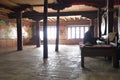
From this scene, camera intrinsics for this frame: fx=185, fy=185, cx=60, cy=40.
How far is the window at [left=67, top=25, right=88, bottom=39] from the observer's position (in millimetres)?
21578

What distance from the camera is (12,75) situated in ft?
17.4

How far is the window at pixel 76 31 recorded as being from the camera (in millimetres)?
21578

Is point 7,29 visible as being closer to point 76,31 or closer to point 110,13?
point 76,31

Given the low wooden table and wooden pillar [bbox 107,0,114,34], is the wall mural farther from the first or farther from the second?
the low wooden table

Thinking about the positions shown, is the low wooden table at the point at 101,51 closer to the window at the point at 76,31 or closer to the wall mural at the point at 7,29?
the wall mural at the point at 7,29

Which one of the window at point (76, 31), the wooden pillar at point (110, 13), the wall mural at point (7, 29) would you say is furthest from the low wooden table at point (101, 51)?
the window at point (76, 31)

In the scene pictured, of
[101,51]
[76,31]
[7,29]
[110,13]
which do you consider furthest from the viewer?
[76,31]

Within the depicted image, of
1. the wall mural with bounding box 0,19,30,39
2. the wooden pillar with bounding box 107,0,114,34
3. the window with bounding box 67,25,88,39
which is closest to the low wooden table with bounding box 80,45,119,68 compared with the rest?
the wooden pillar with bounding box 107,0,114,34

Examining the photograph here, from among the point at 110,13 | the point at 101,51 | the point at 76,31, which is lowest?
the point at 101,51

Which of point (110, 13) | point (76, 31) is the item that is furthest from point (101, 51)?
point (76, 31)

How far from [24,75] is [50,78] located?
0.85 metres

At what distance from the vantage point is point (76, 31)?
2178 cm

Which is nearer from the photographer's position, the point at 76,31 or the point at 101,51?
the point at 101,51

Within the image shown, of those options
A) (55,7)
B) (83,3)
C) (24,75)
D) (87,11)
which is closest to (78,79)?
(24,75)
